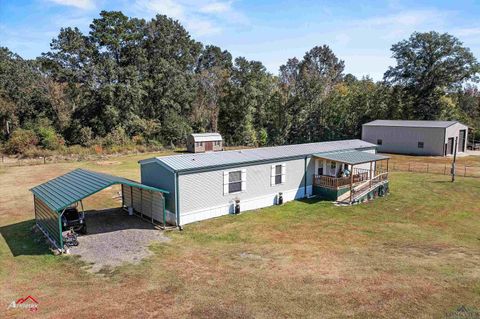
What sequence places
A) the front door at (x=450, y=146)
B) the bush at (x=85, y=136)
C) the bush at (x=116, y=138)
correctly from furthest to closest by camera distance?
the bush at (x=85, y=136) → the bush at (x=116, y=138) → the front door at (x=450, y=146)

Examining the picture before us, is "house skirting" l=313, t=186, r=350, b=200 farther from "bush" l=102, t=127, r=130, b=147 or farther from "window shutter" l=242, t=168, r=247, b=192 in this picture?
"bush" l=102, t=127, r=130, b=147

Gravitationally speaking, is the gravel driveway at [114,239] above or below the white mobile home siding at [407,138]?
below

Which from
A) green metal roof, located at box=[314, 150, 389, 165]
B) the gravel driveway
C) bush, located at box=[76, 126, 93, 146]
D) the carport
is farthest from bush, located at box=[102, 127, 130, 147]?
green metal roof, located at box=[314, 150, 389, 165]

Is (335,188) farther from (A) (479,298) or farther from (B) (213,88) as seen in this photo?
(B) (213,88)

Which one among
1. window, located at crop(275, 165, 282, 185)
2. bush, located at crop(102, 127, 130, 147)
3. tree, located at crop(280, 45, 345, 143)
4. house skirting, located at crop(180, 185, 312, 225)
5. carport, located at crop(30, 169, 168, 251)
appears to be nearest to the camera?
carport, located at crop(30, 169, 168, 251)

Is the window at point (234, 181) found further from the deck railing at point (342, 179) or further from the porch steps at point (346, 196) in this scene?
the porch steps at point (346, 196)

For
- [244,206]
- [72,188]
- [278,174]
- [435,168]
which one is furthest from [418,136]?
[72,188]

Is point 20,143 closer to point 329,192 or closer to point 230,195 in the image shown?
point 230,195


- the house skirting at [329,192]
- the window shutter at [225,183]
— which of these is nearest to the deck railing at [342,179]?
the house skirting at [329,192]
